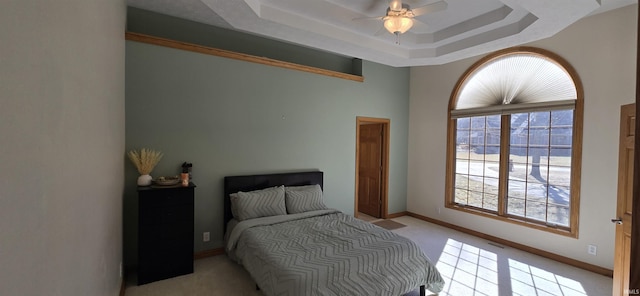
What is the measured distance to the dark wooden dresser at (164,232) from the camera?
107 inches

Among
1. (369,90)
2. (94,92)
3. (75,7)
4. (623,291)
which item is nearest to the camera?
(75,7)

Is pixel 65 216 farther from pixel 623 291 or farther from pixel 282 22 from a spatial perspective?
pixel 623 291

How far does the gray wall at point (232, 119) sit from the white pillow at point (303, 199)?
43 centimetres

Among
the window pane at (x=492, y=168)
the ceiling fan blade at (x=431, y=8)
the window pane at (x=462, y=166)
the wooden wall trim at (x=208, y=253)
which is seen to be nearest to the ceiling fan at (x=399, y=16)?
the ceiling fan blade at (x=431, y=8)

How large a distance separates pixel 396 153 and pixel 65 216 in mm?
5114

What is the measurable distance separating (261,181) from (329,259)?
1841mm

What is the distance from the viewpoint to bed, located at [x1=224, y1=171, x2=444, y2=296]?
6.95 ft

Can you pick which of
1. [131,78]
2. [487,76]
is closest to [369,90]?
[487,76]

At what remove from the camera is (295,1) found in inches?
117

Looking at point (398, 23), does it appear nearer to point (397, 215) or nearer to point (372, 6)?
point (372, 6)

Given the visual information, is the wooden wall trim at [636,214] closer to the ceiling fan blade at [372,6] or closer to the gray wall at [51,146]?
the gray wall at [51,146]

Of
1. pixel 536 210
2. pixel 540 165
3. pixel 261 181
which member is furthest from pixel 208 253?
pixel 540 165

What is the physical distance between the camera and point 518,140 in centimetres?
400

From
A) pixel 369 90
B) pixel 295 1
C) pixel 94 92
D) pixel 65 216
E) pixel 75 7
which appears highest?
pixel 295 1
